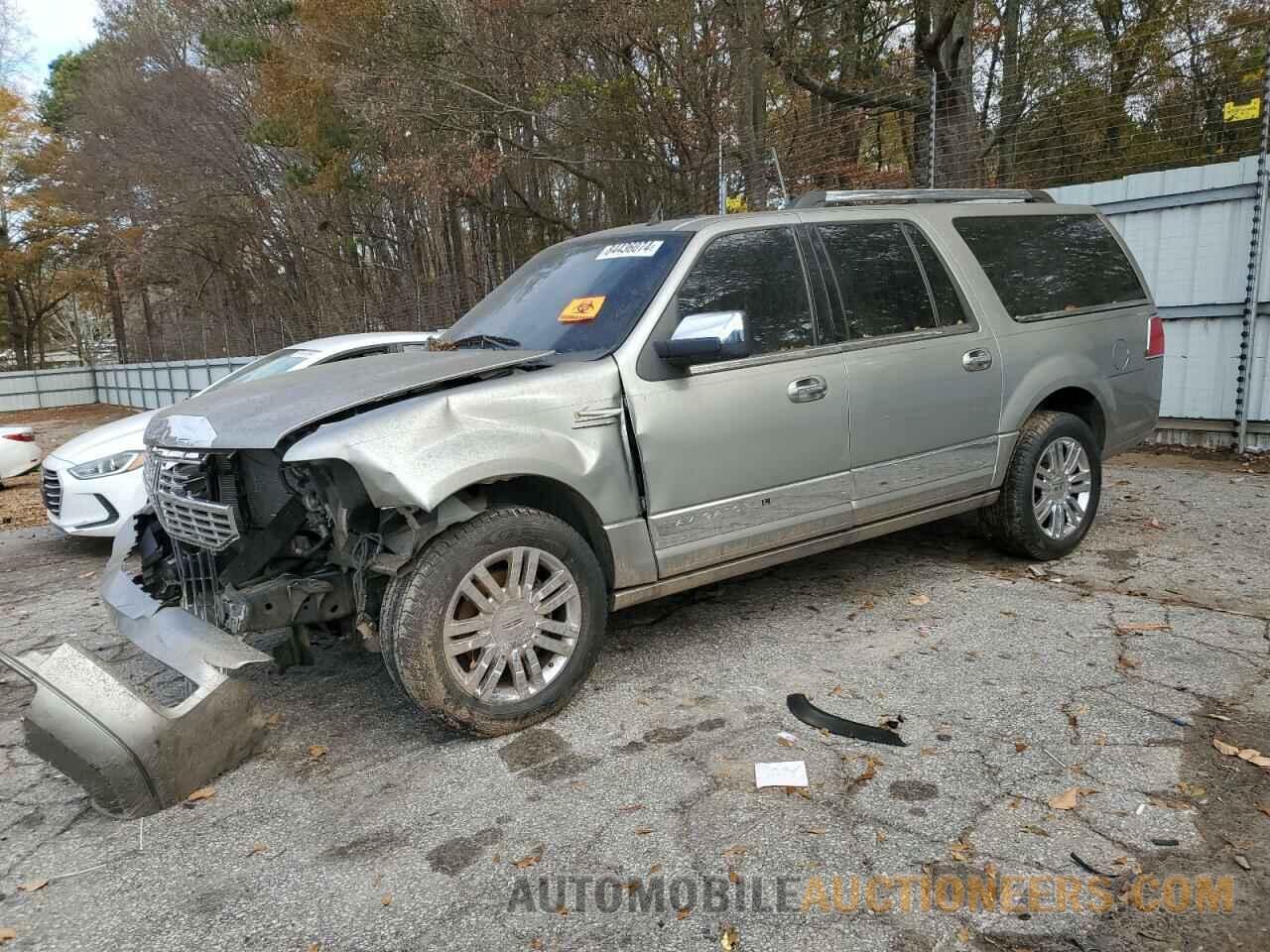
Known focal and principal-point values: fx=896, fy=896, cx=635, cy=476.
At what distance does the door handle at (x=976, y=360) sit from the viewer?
4.60 m

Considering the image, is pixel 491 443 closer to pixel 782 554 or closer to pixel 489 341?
pixel 489 341

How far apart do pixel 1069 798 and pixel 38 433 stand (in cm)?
2237

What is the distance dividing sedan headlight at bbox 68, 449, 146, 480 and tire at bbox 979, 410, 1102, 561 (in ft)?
19.2

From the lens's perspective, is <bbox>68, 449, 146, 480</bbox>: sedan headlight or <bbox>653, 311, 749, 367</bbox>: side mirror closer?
<bbox>653, 311, 749, 367</bbox>: side mirror

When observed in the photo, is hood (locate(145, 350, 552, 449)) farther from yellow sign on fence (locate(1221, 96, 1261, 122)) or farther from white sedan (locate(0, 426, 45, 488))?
white sedan (locate(0, 426, 45, 488))

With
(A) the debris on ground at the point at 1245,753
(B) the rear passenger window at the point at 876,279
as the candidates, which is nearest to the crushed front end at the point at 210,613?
(B) the rear passenger window at the point at 876,279

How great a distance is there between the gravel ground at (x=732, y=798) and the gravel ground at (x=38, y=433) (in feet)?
18.5

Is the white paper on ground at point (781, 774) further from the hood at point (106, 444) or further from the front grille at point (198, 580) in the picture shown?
the hood at point (106, 444)

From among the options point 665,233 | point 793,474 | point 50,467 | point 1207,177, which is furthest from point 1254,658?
point 50,467

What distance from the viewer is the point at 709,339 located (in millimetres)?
3504

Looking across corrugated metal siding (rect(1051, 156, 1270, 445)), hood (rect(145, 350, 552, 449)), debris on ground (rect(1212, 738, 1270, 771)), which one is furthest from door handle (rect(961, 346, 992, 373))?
corrugated metal siding (rect(1051, 156, 1270, 445))

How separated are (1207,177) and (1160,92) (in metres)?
3.24

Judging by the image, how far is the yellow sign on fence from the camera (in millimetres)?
7578

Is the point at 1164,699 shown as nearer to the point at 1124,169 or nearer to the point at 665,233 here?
the point at 665,233
